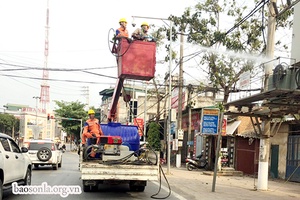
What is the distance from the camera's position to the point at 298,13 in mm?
12445

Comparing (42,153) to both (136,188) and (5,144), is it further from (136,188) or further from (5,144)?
(5,144)

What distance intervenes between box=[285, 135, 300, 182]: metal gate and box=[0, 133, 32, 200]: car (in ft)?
42.6

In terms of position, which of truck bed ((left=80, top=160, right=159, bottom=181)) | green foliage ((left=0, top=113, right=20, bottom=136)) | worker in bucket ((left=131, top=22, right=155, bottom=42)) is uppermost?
worker in bucket ((left=131, top=22, right=155, bottom=42))

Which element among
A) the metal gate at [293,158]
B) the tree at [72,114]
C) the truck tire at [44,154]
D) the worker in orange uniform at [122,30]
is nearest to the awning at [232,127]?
the metal gate at [293,158]

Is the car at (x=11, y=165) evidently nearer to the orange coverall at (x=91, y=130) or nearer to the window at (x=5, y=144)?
the window at (x=5, y=144)

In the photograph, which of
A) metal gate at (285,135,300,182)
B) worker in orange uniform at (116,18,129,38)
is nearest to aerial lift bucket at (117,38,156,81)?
worker in orange uniform at (116,18,129,38)

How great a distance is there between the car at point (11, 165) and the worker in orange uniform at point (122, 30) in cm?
411

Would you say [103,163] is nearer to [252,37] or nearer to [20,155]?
[20,155]

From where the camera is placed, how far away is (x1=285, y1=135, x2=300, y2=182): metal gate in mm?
18509

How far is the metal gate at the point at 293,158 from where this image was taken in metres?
18.5

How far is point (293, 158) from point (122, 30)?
40.1 feet

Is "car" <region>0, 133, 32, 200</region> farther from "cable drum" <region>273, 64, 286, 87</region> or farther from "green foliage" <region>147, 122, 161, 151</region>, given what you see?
"green foliage" <region>147, 122, 161, 151</region>

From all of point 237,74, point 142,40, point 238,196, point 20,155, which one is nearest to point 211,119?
point 237,74

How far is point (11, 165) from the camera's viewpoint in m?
9.17
